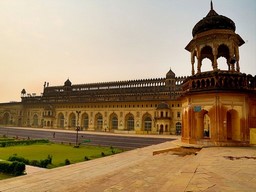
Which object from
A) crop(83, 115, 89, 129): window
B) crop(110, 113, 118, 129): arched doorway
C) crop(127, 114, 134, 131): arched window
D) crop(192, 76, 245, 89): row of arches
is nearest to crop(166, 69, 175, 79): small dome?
crop(127, 114, 134, 131): arched window

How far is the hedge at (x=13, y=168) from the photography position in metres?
9.78

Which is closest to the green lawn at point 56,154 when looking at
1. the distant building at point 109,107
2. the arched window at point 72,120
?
the distant building at point 109,107

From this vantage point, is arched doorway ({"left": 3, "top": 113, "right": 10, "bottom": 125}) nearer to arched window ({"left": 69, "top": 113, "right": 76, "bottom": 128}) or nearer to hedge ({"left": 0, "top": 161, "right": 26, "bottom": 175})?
arched window ({"left": 69, "top": 113, "right": 76, "bottom": 128})

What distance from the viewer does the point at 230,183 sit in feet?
15.5

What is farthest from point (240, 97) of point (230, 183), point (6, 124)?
point (6, 124)

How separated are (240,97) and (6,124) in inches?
2856

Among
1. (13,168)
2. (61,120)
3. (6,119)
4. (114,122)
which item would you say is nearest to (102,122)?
(114,122)

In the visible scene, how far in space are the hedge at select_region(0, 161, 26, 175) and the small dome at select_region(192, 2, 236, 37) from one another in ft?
42.0

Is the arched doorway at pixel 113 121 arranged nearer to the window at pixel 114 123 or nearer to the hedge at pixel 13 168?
the window at pixel 114 123

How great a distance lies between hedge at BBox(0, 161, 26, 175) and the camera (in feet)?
32.1

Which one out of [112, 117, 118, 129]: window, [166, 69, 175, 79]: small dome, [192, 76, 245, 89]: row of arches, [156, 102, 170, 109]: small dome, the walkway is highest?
[166, 69, 175, 79]: small dome

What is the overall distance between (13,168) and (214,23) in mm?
13641

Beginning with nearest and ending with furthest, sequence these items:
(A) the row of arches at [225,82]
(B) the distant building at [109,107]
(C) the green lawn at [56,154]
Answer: (A) the row of arches at [225,82]
(C) the green lawn at [56,154]
(B) the distant building at [109,107]

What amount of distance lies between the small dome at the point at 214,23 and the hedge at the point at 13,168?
1279 cm
